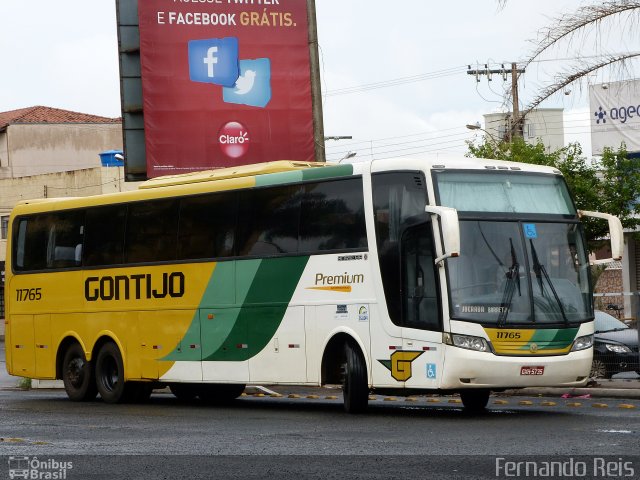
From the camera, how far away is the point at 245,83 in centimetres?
3002

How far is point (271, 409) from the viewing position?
19.6 meters

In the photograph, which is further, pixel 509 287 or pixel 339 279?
pixel 339 279

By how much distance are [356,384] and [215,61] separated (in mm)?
13704

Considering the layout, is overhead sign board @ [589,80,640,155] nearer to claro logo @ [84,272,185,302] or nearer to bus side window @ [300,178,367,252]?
claro logo @ [84,272,185,302]

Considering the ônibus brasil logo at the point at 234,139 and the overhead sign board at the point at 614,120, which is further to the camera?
the overhead sign board at the point at 614,120

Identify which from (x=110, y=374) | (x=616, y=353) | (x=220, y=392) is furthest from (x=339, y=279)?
(x=616, y=353)

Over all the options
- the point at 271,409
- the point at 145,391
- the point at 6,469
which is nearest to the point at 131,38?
the point at 145,391

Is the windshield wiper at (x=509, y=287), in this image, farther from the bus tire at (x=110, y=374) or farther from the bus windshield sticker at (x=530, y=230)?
the bus tire at (x=110, y=374)

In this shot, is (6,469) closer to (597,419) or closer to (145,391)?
(597,419)

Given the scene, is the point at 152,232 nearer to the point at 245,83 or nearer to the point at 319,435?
the point at 319,435

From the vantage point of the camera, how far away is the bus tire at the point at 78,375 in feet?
73.6

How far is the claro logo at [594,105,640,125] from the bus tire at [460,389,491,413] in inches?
1158

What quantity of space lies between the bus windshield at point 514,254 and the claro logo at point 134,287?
205 inches

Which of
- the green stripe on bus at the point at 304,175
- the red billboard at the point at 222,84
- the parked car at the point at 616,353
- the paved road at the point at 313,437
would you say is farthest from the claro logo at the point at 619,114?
the green stripe on bus at the point at 304,175
